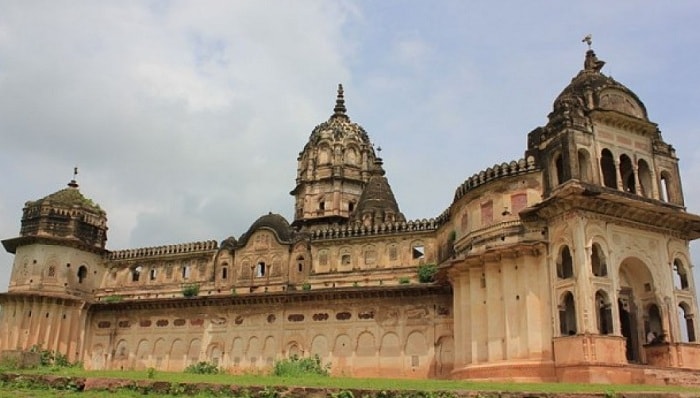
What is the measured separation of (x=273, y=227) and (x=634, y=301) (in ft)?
68.7

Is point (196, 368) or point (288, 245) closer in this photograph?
point (196, 368)

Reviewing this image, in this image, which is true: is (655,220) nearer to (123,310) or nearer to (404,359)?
(404,359)

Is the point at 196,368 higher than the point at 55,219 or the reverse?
the reverse

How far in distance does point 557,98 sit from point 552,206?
592 cm

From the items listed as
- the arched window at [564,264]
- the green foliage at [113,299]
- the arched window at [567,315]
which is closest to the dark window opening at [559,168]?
the arched window at [564,264]

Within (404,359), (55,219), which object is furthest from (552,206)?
(55,219)

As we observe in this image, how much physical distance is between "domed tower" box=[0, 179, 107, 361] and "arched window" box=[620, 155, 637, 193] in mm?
32107

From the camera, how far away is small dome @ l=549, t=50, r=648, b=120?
2703 cm

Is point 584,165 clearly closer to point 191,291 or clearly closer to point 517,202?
point 517,202

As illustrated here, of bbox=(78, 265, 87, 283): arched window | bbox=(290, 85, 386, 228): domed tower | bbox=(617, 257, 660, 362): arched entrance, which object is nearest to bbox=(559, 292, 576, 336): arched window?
bbox=(617, 257, 660, 362): arched entrance

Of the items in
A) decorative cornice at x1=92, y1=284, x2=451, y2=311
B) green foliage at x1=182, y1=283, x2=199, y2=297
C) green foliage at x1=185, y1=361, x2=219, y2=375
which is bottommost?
green foliage at x1=185, y1=361, x2=219, y2=375

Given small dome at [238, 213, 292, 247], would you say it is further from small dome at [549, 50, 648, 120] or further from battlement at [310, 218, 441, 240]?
small dome at [549, 50, 648, 120]

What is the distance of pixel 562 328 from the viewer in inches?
962

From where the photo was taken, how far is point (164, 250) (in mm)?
42562
